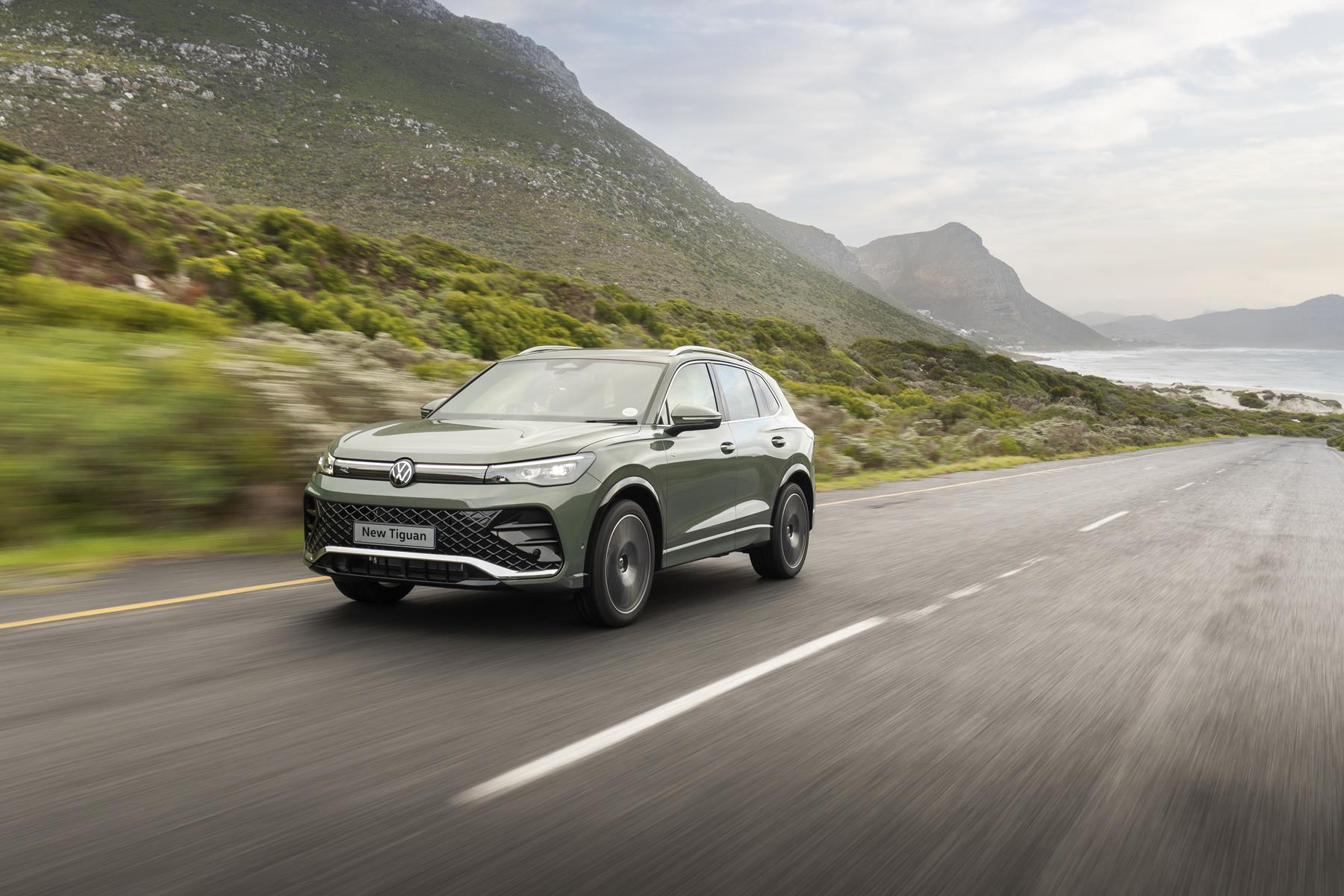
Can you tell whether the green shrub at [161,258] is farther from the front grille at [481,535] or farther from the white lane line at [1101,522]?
the white lane line at [1101,522]

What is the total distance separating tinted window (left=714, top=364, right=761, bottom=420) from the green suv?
0.03 m

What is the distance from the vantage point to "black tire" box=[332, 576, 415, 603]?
21.5ft

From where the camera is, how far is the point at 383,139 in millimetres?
70312

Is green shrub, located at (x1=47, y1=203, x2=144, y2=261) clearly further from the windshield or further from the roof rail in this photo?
the roof rail

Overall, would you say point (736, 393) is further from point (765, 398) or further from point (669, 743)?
point (669, 743)

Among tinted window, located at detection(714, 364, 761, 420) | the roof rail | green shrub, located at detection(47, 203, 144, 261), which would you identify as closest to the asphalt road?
tinted window, located at detection(714, 364, 761, 420)

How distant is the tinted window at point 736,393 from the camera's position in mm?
8000

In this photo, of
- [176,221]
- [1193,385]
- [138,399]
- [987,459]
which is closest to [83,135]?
[176,221]

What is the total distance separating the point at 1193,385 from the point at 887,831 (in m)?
163

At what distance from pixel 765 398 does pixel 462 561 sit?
12.6ft

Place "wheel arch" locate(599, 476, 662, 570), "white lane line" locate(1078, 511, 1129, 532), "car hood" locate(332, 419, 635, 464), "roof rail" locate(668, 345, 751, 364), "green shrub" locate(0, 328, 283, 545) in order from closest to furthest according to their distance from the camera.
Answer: "car hood" locate(332, 419, 635, 464)
"wheel arch" locate(599, 476, 662, 570)
"roof rail" locate(668, 345, 751, 364)
"green shrub" locate(0, 328, 283, 545)
"white lane line" locate(1078, 511, 1129, 532)

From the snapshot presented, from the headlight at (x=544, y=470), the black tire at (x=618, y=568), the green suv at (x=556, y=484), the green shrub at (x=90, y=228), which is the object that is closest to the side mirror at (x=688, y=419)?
the green suv at (x=556, y=484)

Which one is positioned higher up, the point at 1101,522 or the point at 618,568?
the point at 618,568

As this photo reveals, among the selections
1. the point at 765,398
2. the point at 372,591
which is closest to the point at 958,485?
the point at 765,398
